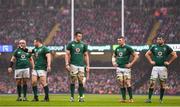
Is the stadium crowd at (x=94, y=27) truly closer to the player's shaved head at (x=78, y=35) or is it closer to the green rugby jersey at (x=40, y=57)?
the green rugby jersey at (x=40, y=57)

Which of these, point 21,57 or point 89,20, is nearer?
point 21,57

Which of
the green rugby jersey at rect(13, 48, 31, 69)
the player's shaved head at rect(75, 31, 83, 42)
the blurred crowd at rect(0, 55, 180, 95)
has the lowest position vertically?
the blurred crowd at rect(0, 55, 180, 95)

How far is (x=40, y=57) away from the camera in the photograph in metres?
20.1

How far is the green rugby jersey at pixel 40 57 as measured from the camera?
1994 cm

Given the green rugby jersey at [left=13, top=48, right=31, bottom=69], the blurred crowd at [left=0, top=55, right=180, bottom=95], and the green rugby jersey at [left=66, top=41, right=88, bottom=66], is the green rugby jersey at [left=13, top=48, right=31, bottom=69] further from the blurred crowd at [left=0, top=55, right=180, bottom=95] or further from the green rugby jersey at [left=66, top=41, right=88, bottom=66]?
the blurred crowd at [left=0, top=55, right=180, bottom=95]

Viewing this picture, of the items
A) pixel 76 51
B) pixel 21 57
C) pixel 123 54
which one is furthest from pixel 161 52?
pixel 21 57

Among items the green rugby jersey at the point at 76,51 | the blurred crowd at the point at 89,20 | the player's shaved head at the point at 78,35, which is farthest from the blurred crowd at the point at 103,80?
the player's shaved head at the point at 78,35

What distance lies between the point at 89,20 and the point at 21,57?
9.80m

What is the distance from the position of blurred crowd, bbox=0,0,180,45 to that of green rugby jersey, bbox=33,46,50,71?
31.7ft

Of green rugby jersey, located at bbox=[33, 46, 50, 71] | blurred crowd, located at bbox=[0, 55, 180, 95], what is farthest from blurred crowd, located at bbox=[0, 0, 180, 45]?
green rugby jersey, located at bbox=[33, 46, 50, 71]

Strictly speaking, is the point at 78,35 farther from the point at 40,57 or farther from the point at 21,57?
the point at 21,57

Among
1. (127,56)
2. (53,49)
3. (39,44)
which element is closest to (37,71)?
(39,44)

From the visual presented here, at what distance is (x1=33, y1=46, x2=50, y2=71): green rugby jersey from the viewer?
19938mm

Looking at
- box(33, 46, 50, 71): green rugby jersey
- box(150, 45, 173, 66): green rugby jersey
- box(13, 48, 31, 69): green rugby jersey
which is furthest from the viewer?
box(13, 48, 31, 69): green rugby jersey
